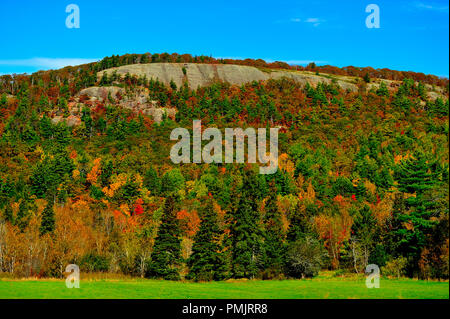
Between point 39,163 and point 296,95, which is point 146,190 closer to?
point 39,163

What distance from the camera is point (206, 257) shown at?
53969 mm

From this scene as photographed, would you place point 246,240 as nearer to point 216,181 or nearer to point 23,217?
point 23,217

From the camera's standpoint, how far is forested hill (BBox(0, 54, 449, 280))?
55.5 meters

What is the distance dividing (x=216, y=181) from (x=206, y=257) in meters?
46.2

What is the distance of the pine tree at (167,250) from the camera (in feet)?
182

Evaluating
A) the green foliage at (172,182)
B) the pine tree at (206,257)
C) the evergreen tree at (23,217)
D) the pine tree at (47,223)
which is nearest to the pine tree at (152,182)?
the green foliage at (172,182)

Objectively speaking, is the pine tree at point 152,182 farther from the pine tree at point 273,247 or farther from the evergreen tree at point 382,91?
the evergreen tree at point 382,91

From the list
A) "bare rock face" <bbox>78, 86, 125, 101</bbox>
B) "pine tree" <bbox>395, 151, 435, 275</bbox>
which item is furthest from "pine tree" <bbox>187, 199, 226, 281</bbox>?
"bare rock face" <bbox>78, 86, 125, 101</bbox>

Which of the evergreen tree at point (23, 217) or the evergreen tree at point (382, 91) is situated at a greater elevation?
the evergreen tree at point (382, 91)

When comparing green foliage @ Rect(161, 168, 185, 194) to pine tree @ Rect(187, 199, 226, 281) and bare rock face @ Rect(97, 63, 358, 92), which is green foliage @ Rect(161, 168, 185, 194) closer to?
pine tree @ Rect(187, 199, 226, 281)

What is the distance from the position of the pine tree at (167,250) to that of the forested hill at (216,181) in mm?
162

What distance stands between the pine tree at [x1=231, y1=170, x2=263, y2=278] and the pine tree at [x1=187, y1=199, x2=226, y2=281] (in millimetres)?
2840

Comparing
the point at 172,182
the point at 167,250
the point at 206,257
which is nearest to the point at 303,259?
the point at 206,257
